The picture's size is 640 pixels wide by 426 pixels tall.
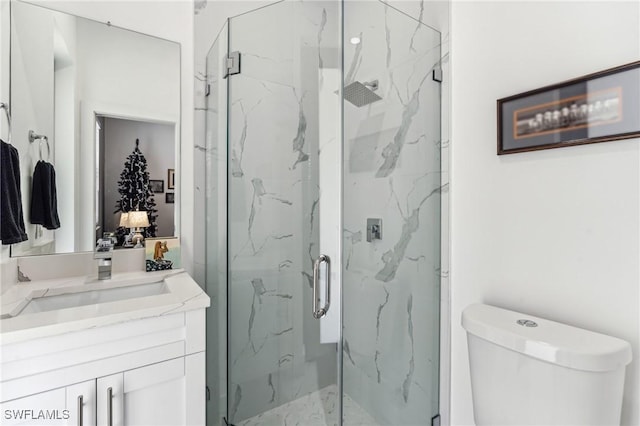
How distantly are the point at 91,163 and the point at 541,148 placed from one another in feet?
5.94

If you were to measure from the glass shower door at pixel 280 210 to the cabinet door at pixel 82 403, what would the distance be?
63cm

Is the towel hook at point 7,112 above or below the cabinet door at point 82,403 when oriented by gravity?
above

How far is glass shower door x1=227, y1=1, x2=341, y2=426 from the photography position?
139 centimetres

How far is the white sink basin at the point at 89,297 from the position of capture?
3.86 feet

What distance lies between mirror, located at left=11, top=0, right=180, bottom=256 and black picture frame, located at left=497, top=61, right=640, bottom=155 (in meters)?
1.51

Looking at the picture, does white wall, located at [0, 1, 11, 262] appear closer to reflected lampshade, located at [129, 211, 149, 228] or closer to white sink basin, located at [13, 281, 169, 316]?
white sink basin, located at [13, 281, 169, 316]

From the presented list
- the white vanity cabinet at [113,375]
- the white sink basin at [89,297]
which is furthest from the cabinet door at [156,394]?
the white sink basin at [89,297]

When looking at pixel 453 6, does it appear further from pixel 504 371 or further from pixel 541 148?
pixel 504 371

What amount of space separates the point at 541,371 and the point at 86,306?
54.5 inches

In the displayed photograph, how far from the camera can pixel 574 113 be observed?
1045 millimetres

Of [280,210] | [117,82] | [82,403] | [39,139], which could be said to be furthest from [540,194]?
[39,139]

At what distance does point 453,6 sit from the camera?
144cm

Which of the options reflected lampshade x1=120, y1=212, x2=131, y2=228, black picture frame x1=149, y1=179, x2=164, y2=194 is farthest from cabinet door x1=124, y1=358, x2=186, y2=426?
black picture frame x1=149, y1=179, x2=164, y2=194

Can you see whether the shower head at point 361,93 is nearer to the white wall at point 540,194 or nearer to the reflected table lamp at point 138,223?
the white wall at point 540,194
